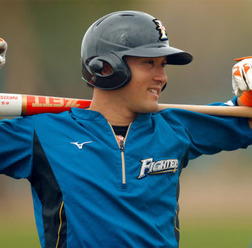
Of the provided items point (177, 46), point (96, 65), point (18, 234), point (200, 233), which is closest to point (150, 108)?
point (96, 65)

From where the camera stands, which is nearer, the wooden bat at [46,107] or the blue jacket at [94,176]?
the blue jacket at [94,176]

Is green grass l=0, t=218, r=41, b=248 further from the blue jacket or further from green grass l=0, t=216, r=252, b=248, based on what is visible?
the blue jacket

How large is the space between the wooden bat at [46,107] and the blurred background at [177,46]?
19.2 ft

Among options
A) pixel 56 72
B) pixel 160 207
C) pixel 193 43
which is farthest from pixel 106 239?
pixel 193 43

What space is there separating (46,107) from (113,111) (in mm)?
322

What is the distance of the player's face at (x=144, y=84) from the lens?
7.10 ft

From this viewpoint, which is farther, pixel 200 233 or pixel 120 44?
pixel 200 233

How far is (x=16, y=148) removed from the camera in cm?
198

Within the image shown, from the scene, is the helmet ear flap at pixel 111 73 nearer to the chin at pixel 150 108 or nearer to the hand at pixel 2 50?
the chin at pixel 150 108

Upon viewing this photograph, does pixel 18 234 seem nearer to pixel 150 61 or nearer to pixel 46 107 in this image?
pixel 46 107

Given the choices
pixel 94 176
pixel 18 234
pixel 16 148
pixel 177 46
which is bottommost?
pixel 18 234

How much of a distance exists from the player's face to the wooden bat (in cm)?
20

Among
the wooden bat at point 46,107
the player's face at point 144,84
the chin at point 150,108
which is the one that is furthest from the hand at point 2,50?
the chin at point 150,108

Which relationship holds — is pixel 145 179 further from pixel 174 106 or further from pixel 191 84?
pixel 191 84
